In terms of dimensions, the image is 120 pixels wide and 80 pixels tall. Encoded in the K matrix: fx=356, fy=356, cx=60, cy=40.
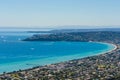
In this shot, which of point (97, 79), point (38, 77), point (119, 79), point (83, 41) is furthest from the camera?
point (83, 41)

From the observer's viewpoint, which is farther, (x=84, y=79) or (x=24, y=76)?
(x=24, y=76)

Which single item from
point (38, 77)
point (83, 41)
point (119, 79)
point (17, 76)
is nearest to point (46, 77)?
point (38, 77)

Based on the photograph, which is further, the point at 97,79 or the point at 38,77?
the point at 38,77

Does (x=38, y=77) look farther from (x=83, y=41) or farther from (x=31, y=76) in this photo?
(x=83, y=41)

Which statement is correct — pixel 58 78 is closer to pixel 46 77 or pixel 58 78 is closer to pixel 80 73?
pixel 46 77

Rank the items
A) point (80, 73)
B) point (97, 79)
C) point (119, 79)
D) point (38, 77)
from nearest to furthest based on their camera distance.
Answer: point (119, 79), point (97, 79), point (38, 77), point (80, 73)

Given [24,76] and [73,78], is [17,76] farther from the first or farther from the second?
[73,78]

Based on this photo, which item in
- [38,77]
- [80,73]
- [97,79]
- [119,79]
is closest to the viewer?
[119,79]

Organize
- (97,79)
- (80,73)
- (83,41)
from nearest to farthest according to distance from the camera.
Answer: (97,79) < (80,73) < (83,41)

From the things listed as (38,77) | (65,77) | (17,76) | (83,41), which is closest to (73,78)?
(65,77)
